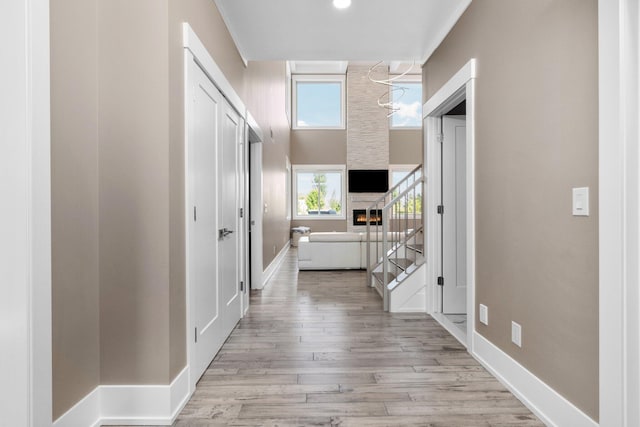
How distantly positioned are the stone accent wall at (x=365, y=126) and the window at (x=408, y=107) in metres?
0.59

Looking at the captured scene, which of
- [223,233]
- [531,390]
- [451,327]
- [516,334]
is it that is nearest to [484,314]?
[516,334]

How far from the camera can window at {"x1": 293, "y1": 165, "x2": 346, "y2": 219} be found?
422 inches

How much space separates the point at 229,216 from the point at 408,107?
886 centimetres

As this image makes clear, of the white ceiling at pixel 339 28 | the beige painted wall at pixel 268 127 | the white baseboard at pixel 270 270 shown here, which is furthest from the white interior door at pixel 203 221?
the white baseboard at pixel 270 270

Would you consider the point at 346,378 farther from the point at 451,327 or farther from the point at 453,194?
the point at 453,194

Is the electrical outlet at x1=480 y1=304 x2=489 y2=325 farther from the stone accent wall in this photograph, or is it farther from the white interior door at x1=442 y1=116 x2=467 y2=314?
the stone accent wall

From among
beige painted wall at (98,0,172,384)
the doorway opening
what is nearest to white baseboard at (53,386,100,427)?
beige painted wall at (98,0,172,384)

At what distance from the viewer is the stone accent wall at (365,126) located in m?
10.3

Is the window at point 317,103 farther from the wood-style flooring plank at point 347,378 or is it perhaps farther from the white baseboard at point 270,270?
the wood-style flooring plank at point 347,378

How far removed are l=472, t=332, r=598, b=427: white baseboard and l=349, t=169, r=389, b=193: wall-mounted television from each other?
7783 mm

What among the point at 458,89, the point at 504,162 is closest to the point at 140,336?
the point at 504,162

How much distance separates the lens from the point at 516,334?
2.17m
